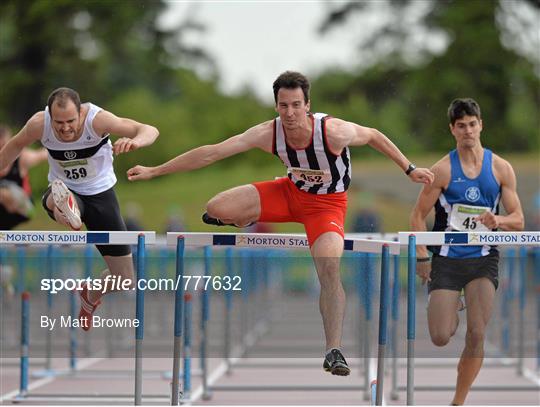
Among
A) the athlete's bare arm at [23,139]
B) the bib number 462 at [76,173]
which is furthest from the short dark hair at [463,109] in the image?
the athlete's bare arm at [23,139]

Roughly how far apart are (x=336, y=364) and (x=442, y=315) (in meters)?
1.23

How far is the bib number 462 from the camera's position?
9.03 metres

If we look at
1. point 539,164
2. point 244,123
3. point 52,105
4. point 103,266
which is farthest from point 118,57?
point 52,105

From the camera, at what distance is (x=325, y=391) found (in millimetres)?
11711

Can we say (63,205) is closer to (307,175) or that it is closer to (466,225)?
(307,175)

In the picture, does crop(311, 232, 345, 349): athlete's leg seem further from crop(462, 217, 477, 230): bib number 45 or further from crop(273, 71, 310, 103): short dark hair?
crop(462, 217, 477, 230): bib number 45

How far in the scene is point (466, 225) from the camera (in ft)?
28.4

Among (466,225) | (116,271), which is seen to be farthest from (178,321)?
(466,225)

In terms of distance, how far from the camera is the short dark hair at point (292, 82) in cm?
777

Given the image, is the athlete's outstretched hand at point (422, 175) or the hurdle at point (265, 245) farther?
the athlete's outstretched hand at point (422, 175)

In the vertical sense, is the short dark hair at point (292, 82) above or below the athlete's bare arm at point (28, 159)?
below

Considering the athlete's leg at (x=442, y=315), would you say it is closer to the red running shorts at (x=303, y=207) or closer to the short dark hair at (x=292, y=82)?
the red running shorts at (x=303, y=207)

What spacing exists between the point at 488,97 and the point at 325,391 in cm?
1644

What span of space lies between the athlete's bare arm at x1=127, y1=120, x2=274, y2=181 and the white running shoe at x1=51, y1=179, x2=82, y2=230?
78 cm
